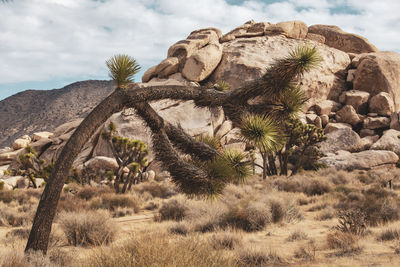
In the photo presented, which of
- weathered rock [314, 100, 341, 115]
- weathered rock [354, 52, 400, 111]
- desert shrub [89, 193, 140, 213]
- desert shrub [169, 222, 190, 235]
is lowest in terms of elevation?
desert shrub [89, 193, 140, 213]

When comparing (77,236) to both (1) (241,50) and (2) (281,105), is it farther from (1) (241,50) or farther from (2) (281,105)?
(1) (241,50)

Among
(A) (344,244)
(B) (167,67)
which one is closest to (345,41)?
(B) (167,67)

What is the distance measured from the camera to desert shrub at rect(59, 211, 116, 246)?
303 inches

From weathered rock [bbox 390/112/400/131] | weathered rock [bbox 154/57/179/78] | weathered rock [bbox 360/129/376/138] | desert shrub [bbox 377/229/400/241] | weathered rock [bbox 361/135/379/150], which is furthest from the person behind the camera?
weathered rock [bbox 154/57/179/78]

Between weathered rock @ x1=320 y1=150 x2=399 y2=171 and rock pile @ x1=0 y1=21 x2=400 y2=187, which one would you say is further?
rock pile @ x1=0 y1=21 x2=400 y2=187

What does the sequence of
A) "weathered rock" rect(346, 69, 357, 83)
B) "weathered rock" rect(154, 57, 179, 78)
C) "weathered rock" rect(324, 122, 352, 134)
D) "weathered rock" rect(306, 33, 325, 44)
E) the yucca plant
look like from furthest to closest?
"weathered rock" rect(306, 33, 325, 44)
"weathered rock" rect(346, 69, 357, 83)
"weathered rock" rect(154, 57, 179, 78)
"weathered rock" rect(324, 122, 352, 134)
the yucca plant

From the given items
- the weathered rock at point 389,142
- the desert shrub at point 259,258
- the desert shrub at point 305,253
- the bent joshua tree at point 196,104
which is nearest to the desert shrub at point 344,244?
the desert shrub at point 305,253

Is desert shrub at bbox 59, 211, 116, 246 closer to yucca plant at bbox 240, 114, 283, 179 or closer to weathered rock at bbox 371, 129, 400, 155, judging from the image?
yucca plant at bbox 240, 114, 283, 179

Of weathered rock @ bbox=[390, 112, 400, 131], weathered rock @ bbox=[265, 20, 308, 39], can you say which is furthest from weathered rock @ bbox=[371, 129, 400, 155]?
weathered rock @ bbox=[265, 20, 308, 39]

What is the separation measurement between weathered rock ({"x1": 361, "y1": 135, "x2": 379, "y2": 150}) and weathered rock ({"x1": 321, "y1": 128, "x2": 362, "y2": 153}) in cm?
46

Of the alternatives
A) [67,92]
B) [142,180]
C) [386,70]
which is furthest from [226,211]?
[67,92]

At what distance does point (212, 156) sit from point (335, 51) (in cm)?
3885

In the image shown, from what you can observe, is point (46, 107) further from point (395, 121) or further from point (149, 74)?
point (395, 121)

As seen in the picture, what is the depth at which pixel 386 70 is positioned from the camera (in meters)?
34.3
